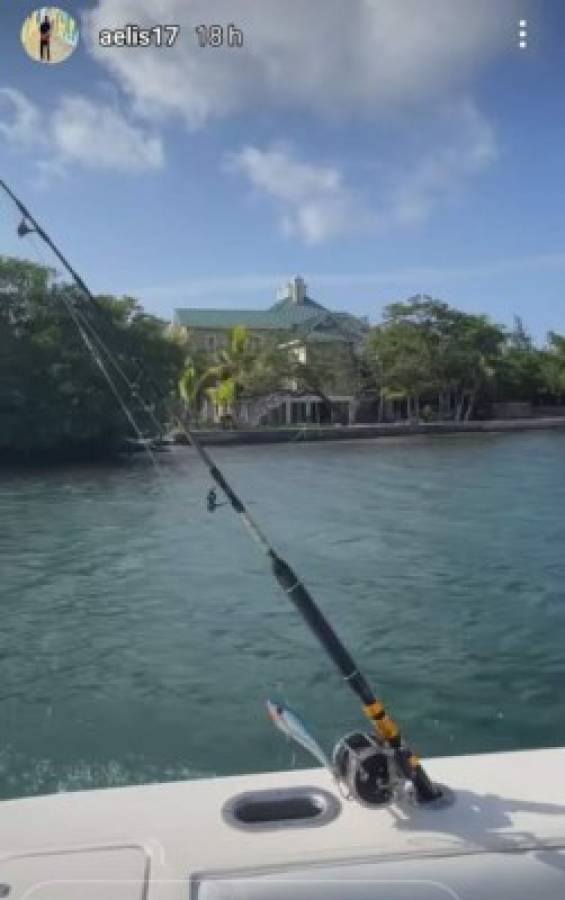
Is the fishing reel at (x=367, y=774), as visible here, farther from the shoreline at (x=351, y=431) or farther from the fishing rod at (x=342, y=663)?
the shoreline at (x=351, y=431)

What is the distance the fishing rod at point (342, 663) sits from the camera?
2.27 metres

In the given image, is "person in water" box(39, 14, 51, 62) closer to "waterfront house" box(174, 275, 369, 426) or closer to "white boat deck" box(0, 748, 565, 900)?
"white boat deck" box(0, 748, 565, 900)

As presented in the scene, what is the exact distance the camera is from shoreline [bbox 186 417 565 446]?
135ft

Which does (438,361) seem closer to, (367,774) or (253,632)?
(253,632)

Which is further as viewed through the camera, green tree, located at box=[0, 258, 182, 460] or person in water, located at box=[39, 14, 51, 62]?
green tree, located at box=[0, 258, 182, 460]

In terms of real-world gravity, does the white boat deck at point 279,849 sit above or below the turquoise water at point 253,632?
above

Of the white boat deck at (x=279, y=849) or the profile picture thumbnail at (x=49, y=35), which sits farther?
the profile picture thumbnail at (x=49, y=35)

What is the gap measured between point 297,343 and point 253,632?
38.1 m

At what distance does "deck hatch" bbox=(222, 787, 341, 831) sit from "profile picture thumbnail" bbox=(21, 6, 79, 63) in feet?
8.45

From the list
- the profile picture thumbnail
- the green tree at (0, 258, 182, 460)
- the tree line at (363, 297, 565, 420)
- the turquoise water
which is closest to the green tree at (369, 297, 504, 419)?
the tree line at (363, 297, 565, 420)

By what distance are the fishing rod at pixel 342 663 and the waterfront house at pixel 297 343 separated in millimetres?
41796

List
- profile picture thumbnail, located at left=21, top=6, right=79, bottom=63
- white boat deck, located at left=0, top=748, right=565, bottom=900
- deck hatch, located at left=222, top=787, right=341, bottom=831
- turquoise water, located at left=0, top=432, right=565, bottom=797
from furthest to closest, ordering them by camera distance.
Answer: turquoise water, located at left=0, top=432, right=565, bottom=797, profile picture thumbnail, located at left=21, top=6, right=79, bottom=63, deck hatch, located at left=222, top=787, right=341, bottom=831, white boat deck, located at left=0, top=748, right=565, bottom=900

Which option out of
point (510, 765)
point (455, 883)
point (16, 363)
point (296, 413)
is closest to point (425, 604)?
point (510, 765)

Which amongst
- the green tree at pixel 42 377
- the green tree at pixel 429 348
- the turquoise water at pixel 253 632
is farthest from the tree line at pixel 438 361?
the turquoise water at pixel 253 632
